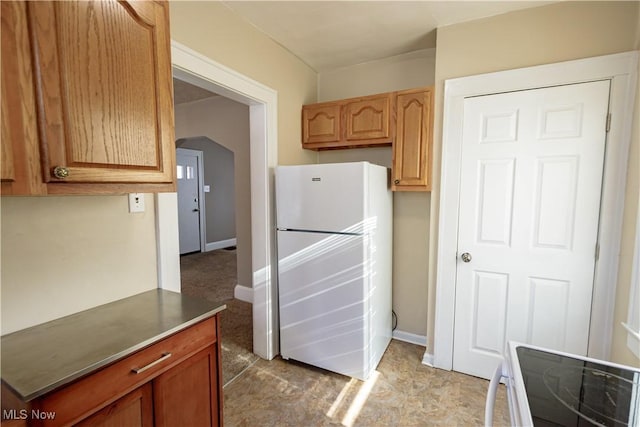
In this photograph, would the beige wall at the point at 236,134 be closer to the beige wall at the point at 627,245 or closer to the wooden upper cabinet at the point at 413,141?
the wooden upper cabinet at the point at 413,141

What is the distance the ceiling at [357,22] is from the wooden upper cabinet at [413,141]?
0.43 m

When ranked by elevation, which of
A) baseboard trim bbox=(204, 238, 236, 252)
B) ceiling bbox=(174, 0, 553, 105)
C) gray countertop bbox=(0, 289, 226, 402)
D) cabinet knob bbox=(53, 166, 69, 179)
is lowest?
baseboard trim bbox=(204, 238, 236, 252)

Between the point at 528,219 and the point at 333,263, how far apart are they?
1.30 metres

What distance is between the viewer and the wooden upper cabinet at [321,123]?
2492 millimetres

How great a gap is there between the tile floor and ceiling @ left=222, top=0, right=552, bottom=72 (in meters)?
2.49

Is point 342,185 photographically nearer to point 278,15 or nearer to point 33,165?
point 278,15

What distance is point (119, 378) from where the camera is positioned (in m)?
1.01

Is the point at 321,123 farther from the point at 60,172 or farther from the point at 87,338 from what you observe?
the point at 87,338

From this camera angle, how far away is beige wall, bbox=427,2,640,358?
5.51ft

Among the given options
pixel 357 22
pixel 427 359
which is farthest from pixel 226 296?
pixel 357 22

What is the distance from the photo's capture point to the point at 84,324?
1178 mm

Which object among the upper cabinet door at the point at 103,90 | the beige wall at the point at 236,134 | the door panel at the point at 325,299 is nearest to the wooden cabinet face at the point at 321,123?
the door panel at the point at 325,299

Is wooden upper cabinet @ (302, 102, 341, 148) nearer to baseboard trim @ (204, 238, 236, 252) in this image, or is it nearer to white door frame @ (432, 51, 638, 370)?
white door frame @ (432, 51, 638, 370)

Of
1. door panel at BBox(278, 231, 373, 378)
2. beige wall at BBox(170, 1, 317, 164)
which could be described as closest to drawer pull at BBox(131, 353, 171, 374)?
door panel at BBox(278, 231, 373, 378)
